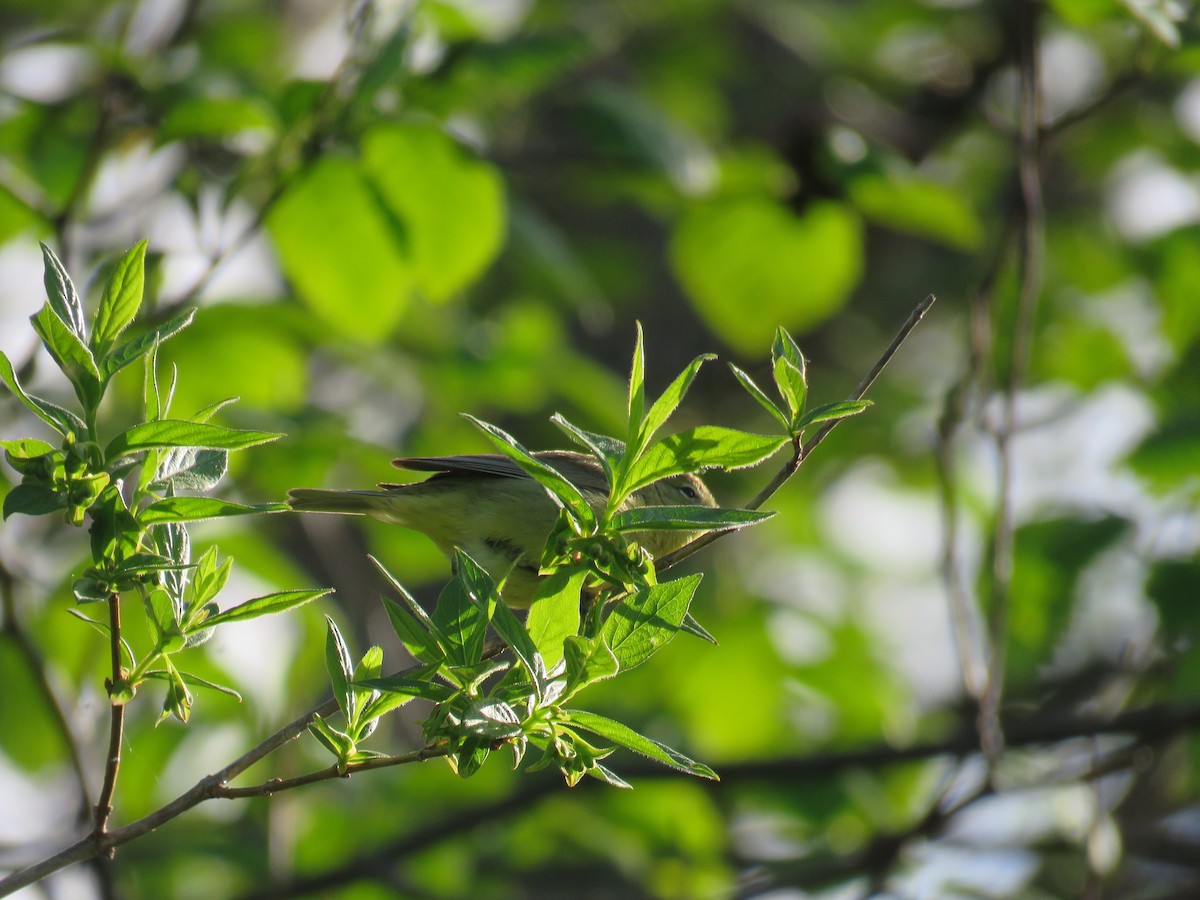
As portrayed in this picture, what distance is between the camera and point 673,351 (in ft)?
28.8

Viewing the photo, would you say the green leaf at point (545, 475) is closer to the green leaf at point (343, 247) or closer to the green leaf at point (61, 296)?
the green leaf at point (61, 296)

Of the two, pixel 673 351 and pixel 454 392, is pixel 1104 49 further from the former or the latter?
pixel 454 392

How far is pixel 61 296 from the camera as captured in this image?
73.7 inches

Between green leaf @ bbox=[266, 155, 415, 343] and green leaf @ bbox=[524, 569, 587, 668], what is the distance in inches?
92.5

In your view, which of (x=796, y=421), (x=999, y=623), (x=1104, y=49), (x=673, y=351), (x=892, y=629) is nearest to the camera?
(x=796, y=421)

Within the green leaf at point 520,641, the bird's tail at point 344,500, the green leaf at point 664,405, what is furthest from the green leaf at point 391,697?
the bird's tail at point 344,500

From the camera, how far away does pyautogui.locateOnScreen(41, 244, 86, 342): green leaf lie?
184 cm

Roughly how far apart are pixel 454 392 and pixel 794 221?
172 centimetres

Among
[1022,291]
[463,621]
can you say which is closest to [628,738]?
[463,621]

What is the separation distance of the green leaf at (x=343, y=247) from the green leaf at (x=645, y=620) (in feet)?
7.97

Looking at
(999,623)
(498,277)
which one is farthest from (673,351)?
(999,623)

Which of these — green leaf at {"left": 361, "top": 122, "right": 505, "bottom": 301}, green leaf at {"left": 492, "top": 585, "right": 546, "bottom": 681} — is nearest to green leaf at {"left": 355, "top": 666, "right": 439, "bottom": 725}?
green leaf at {"left": 492, "top": 585, "right": 546, "bottom": 681}

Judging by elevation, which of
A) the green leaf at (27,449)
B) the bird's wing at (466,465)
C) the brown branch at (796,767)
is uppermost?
the green leaf at (27,449)

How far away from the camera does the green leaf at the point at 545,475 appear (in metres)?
1.84
